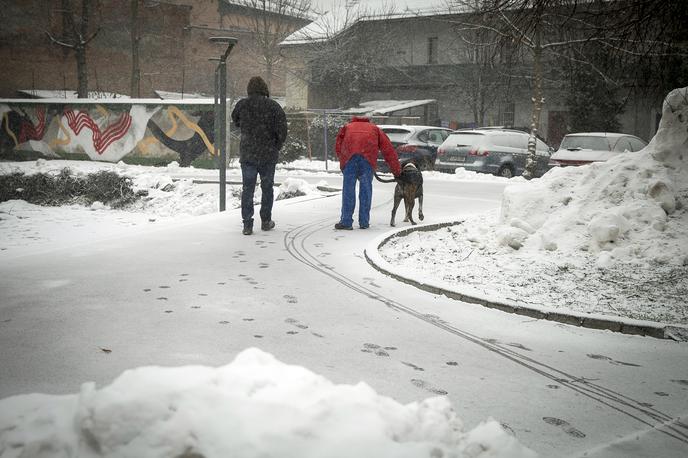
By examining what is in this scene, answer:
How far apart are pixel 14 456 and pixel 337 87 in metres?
39.0

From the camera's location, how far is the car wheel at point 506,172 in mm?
21547

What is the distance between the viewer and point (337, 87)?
1581 inches

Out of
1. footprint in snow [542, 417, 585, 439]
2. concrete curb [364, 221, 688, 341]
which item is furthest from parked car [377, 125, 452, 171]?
footprint in snow [542, 417, 585, 439]

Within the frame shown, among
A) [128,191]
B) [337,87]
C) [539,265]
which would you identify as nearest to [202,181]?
[128,191]

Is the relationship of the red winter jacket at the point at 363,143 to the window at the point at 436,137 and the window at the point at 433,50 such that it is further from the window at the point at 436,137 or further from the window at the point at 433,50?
the window at the point at 433,50

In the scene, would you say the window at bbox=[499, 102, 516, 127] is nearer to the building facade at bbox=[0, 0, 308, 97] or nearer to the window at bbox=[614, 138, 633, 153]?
the building facade at bbox=[0, 0, 308, 97]

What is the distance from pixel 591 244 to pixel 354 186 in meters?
3.65

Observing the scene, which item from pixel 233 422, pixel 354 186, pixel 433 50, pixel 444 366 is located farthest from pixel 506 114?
pixel 233 422

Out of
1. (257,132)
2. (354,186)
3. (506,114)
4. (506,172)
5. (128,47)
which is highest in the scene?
(128,47)

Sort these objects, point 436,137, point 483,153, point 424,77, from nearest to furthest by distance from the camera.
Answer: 1. point 483,153
2. point 436,137
3. point 424,77

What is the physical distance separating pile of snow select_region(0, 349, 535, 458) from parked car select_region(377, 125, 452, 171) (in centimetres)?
1958

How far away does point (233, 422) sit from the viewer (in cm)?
226

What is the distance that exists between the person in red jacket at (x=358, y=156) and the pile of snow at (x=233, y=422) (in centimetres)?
750

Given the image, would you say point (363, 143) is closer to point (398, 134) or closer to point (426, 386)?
point (426, 386)
